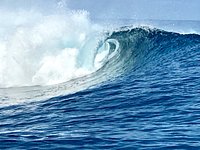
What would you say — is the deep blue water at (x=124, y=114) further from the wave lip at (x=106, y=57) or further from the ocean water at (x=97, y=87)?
the wave lip at (x=106, y=57)

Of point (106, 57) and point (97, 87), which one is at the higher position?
point (106, 57)

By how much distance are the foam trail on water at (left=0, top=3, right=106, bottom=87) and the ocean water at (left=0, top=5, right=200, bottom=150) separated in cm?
5

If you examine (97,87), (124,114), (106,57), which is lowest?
(124,114)

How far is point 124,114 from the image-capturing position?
9414mm

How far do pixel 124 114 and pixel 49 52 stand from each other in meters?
11.4

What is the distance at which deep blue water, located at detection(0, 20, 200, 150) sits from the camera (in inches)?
293

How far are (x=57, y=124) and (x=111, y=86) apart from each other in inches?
176

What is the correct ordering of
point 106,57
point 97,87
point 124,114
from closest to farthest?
point 124,114, point 97,87, point 106,57

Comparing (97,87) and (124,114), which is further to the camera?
(97,87)

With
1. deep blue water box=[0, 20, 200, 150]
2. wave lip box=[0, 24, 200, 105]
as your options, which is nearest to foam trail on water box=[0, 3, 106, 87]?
wave lip box=[0, 24, 200, 105]

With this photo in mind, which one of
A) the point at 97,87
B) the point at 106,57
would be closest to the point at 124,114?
the point at 97,87

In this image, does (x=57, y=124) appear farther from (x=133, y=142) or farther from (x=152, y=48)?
(x=152, y=48)

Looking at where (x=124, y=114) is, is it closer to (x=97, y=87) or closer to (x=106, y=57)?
(x=97, y=87)

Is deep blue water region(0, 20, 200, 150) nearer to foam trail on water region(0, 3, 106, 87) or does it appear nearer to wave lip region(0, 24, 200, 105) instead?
wave lip region(0, 24, 200, 105)
